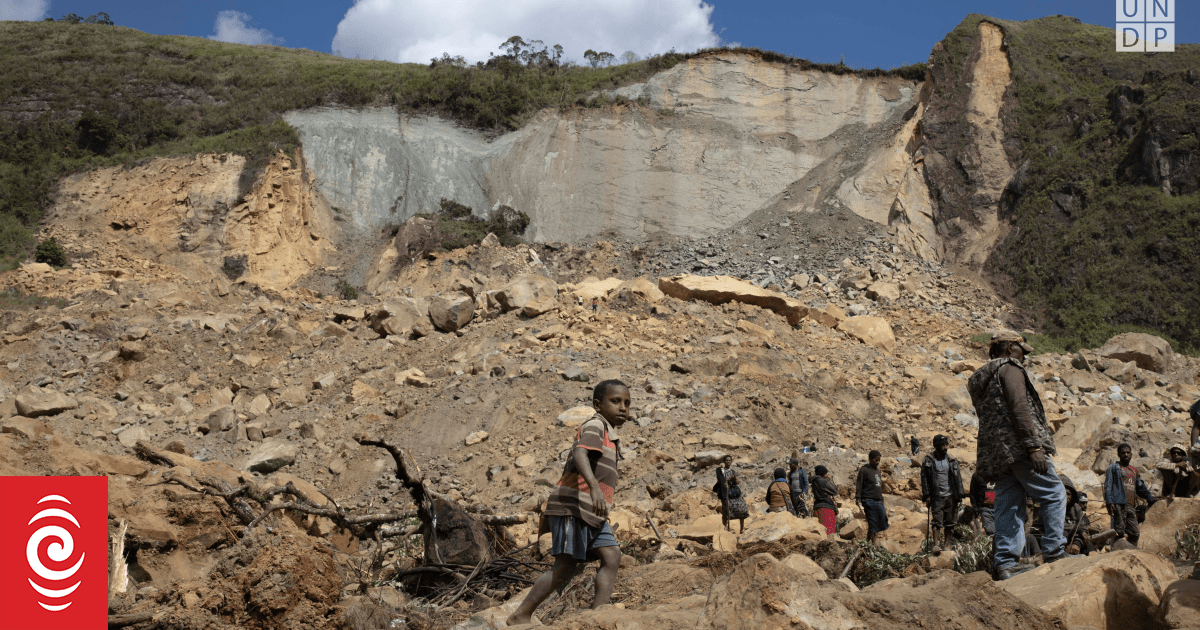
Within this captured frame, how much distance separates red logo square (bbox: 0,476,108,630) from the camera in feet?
10.4

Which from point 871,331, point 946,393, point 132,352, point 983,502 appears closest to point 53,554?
point 983,502

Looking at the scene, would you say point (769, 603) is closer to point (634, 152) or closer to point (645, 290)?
point (645, 290)

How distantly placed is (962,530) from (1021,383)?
2.74 meters

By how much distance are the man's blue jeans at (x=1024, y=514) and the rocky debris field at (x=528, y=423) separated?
0.42 meters

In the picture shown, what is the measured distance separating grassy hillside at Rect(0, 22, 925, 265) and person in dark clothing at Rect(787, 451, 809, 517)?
753 inches

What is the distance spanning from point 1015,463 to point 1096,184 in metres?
21.6

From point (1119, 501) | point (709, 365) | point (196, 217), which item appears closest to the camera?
point (1119, 501)

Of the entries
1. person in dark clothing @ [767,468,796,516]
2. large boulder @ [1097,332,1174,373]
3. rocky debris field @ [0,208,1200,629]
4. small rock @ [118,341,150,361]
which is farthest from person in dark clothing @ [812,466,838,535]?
small rock @ [118,341,150,361]

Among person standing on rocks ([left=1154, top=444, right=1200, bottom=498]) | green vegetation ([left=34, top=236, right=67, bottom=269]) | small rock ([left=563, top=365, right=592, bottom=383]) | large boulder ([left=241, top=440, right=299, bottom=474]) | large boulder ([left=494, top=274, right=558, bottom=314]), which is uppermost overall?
green vegetation ([left=34, top=236, right=67, bottom=269])

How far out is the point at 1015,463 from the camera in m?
3.38

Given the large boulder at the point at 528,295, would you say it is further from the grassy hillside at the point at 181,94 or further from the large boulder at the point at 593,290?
the grassy hillside at the point at 181,94

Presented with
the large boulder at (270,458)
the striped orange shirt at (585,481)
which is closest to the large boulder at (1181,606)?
the striped orange shirt at (585,481)

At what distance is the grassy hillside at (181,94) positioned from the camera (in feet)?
69.7

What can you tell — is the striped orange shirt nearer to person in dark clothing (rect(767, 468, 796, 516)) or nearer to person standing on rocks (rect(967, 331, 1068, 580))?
person standing on rocks (rect(967, 331, 1068, 580))
